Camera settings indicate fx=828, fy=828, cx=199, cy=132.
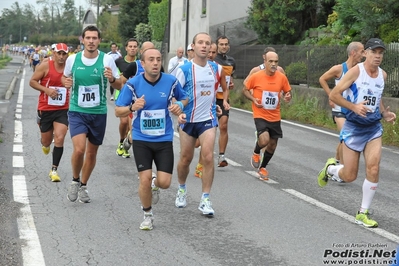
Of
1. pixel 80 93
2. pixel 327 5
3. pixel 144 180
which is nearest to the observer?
pixel 144 180

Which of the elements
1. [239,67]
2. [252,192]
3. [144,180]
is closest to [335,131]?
[252,192]

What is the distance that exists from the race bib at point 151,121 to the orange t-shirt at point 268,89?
348 cm

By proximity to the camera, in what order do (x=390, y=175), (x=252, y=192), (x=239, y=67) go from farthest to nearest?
1. (x=239, y=67)
2. (x=390, y=175)
3. (x=252, y=192)

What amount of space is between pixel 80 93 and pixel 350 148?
2.98 metres

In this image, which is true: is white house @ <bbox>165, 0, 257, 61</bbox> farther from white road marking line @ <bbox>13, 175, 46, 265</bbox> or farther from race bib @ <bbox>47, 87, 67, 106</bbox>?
white road marking line @ <bbox>13, 175, 46, 265</bbox>

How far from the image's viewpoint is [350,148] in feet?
27.8

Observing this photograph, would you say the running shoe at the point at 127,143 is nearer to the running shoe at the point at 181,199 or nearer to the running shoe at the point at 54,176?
the running shoe at the point at 54,176

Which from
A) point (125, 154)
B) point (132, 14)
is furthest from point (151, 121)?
point (132, 14)

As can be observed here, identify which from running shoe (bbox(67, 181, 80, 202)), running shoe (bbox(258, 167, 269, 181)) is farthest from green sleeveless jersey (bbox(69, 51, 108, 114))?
running shoe (bbox(258, 167, 269, 181))

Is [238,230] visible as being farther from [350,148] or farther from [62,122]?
[62,122]

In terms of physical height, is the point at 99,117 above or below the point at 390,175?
above

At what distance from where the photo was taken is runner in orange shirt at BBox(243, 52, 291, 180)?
1110 centimetres

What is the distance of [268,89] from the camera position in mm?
11109

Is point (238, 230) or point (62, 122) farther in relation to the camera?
point (62, 122)
